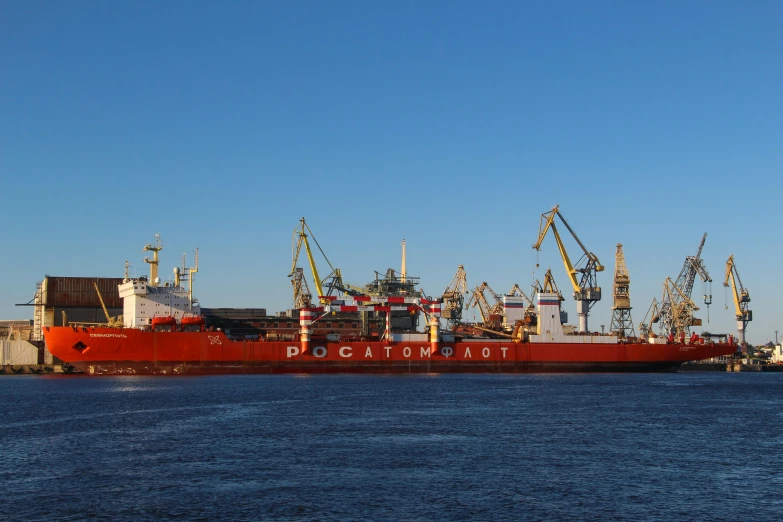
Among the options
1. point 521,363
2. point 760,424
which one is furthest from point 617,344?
point 760,424

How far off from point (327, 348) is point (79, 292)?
35190 millimetres

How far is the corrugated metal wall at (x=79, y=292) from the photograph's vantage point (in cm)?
8894

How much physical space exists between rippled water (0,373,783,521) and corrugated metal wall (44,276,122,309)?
42.6m

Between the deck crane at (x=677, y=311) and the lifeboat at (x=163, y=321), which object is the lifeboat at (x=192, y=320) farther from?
the deck crane at (x=677, y=311)

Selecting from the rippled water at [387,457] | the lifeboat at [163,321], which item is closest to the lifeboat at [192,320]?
the lifeboat at [163,321]

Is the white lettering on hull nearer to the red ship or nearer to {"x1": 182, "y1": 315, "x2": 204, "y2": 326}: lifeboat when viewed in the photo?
the red ship

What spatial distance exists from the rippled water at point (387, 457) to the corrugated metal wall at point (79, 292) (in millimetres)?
42598

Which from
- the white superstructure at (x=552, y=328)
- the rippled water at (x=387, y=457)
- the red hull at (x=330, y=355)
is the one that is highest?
the white superstructure at (x=552, y=328)

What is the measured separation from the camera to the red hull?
66625 millimetres

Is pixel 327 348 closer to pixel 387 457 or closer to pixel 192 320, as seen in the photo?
pixel 192 320

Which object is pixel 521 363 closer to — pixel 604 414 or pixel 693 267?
pixel 604 414

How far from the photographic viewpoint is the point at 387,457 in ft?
92.2

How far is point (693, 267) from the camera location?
354ft

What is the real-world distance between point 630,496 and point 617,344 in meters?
55.5
